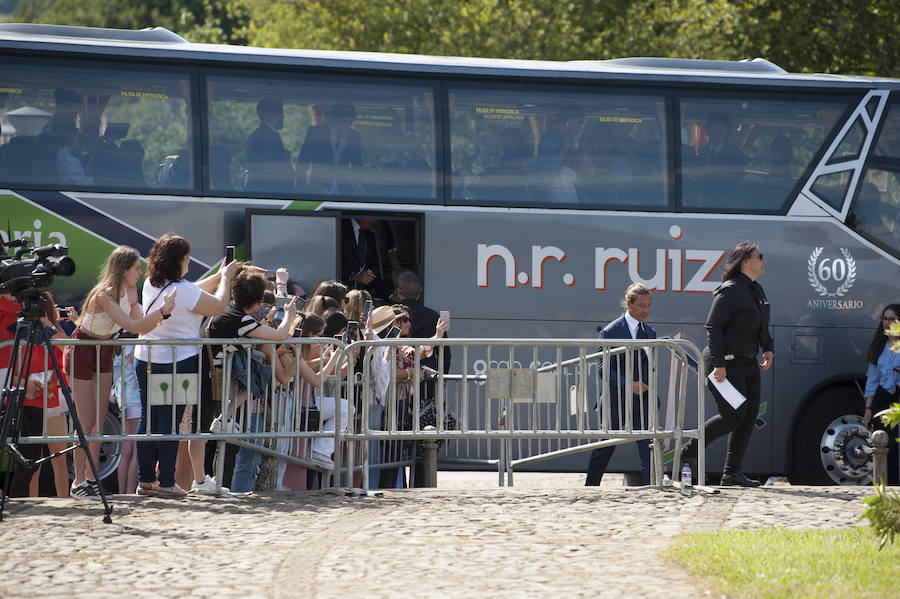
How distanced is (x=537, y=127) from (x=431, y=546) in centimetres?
611

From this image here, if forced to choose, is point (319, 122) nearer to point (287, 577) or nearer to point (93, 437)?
point (93, 437)

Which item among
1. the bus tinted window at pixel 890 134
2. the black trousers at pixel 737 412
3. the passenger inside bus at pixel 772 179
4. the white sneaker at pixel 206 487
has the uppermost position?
the bus tinted window at pixel 890 134

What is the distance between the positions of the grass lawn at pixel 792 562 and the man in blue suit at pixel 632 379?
2.09 meters

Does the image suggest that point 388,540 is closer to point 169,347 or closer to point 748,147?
point 169,347

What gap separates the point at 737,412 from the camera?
32.6 feet

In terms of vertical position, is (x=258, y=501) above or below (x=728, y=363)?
below

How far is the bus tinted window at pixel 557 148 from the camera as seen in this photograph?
12.1 metres

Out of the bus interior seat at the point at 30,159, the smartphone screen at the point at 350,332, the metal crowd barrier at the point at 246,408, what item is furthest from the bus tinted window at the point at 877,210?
the bus interior seat at the point at 30,159

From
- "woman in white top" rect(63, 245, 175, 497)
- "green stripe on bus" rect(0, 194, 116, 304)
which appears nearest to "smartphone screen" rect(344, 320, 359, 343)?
"woman in white top" rect(63, 245, 175, 497)

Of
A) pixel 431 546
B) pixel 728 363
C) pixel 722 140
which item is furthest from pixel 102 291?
pixel 722 140

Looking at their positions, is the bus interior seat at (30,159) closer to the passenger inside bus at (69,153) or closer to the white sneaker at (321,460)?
the passenger inside bus at (69,153)

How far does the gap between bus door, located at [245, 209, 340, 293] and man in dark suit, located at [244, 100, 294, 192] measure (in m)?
0.33

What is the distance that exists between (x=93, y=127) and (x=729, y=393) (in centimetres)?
625

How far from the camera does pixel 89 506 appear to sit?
8.31 m
